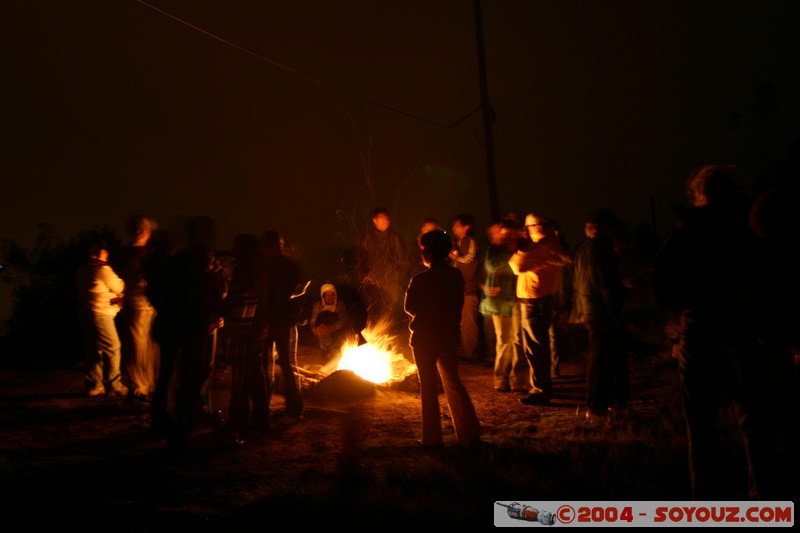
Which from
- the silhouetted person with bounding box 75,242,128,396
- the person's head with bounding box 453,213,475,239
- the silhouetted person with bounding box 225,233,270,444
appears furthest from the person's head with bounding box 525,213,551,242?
the silhouetted person with bounding box 75,242,128,396

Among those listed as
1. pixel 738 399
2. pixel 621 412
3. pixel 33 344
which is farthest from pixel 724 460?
pixel 33 344

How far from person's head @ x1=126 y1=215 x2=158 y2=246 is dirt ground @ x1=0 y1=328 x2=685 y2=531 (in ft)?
6.52

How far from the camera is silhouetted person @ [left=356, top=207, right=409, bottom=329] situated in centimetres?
927

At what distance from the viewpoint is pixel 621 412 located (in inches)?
265

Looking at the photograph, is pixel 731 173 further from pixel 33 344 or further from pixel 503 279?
pixel 33 344

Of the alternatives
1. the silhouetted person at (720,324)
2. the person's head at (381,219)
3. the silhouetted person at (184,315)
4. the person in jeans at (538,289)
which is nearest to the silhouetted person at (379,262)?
the person's head at (381,219)

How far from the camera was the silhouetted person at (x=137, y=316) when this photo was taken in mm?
6984

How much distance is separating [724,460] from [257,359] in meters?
4.25

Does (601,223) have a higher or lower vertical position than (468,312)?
higher

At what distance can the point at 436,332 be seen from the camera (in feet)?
17.8

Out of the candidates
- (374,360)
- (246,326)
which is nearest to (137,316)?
(246,326)

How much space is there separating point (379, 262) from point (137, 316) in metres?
3.55

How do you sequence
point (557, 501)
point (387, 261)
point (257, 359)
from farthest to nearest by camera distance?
point (387, 261) < point (257, 359) < point (557, 501)

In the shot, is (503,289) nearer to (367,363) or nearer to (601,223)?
(601,223)
